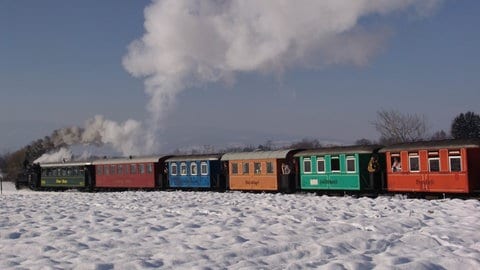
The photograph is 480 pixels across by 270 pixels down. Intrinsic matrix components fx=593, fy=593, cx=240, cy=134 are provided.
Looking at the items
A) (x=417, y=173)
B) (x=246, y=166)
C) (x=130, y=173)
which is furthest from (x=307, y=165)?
(x=130, y=173)

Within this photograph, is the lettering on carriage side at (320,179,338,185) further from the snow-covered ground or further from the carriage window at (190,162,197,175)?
the carriage window at (190,162,197,175)

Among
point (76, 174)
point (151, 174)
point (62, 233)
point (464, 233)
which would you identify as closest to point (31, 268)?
point (62, 233)

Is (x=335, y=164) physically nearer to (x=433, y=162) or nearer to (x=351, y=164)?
(x=351, y=164)

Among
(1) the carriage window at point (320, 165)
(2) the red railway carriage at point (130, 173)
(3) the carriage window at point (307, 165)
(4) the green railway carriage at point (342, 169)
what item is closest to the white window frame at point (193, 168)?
(2) the red railway carriage at point (130, 173)

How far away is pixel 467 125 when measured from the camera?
105 meters

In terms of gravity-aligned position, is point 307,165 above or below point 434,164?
above

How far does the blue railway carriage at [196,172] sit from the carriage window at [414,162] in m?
14.8

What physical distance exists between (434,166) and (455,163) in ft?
3.46

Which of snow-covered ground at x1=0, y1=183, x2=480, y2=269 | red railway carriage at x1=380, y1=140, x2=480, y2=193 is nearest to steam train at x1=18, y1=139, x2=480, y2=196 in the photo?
red railway carriage at x1=380, y1=140, x2=480, y2=193

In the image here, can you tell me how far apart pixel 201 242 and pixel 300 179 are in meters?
19.8

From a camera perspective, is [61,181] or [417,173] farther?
[61,181]

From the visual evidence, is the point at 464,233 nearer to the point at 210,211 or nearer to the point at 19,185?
the point at 210,211

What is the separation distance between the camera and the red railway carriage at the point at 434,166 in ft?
73.2

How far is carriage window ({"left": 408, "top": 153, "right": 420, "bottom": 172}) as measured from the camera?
2460 centimetres
